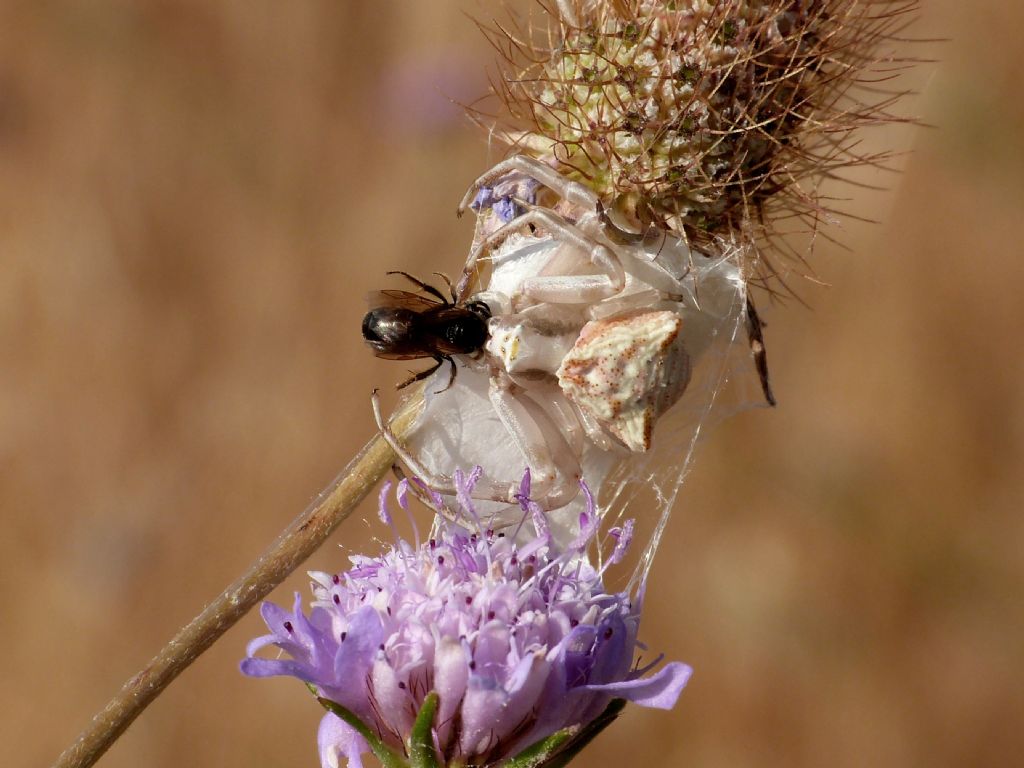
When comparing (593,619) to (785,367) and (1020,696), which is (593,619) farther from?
(1020,696)

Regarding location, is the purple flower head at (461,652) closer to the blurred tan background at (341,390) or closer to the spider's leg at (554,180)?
the spider's leg at (554,180)

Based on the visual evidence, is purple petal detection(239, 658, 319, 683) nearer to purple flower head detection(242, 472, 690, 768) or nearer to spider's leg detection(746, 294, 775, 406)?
purple flower head detection(242, 472, 690, 768)

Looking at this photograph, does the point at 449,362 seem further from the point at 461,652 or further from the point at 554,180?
the point at 461,652

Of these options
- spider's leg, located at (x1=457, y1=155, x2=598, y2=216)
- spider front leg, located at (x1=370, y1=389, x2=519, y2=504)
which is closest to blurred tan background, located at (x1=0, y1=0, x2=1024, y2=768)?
spider front leg, located at (x1=370, y1=389, x2=519, y2=504)

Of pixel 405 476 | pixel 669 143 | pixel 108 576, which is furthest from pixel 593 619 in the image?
pixel 108 576

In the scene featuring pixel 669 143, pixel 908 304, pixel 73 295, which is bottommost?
pixel 73 295
